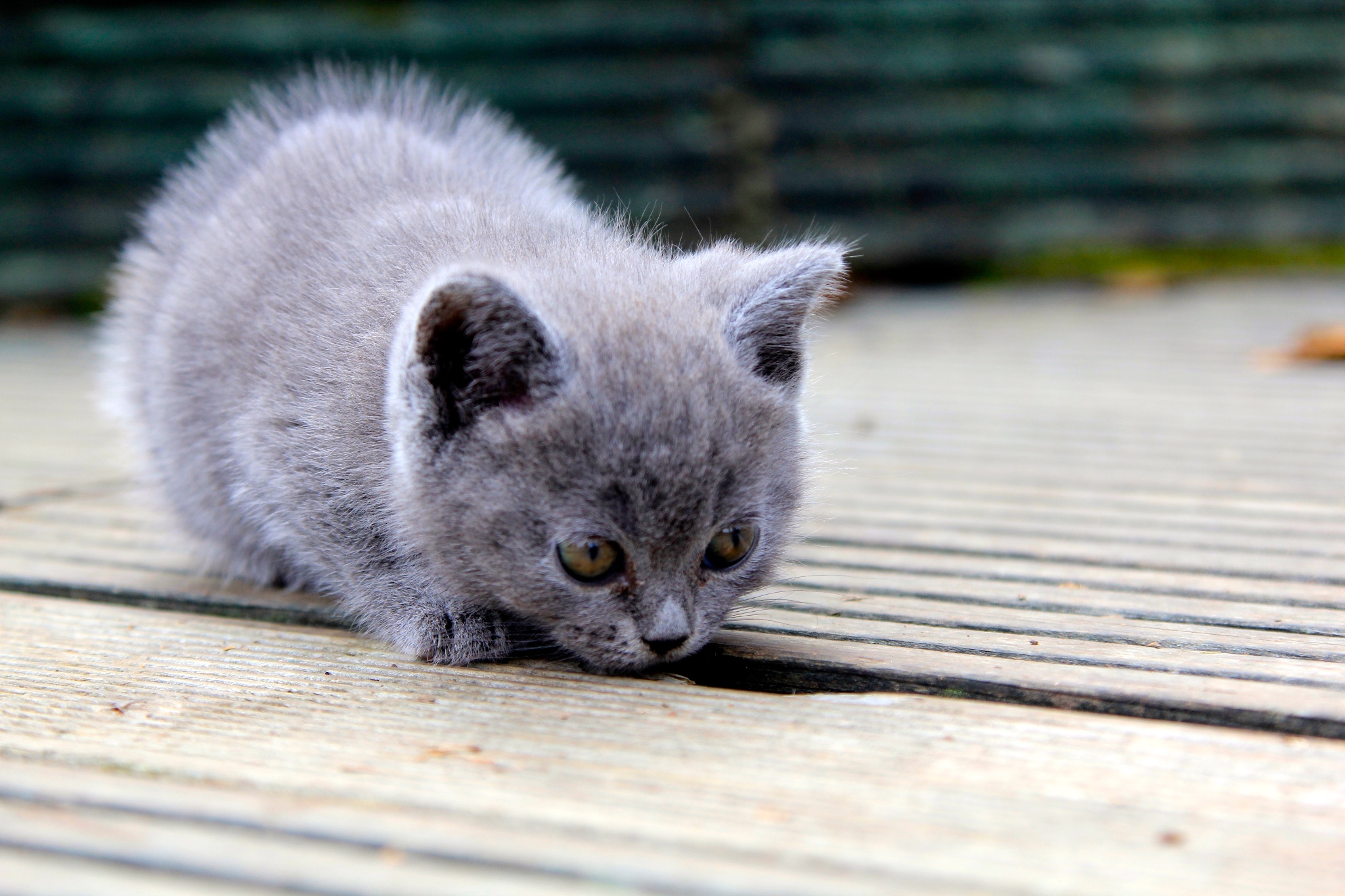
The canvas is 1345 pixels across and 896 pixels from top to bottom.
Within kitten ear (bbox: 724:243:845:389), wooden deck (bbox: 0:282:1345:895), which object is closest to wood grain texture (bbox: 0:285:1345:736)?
wooden deck (bbox: 0:282:1345:895)

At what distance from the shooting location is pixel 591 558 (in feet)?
7.20

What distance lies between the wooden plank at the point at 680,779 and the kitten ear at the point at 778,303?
71 cm

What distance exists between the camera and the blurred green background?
7.22 m

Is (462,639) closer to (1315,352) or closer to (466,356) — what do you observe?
(466,356)

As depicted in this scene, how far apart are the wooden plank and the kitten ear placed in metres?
0.71

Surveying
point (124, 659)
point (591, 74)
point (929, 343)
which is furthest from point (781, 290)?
point (591, 74)

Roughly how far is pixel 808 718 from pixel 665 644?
0.33 m

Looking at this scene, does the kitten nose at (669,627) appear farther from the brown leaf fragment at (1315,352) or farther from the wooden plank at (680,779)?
the brown leaf fragment at (1315,352)

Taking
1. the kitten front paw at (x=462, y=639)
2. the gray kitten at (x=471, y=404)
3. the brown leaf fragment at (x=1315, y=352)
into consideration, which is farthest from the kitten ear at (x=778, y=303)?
the brown leaf fragment at (x=1315, y=352)

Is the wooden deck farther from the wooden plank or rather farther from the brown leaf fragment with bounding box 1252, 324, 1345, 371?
the brown leaf fragment with bounding box 1252, 324, 1345, 371

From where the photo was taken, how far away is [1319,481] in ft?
11.3

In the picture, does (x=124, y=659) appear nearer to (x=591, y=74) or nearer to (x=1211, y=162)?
(x=591, y=74)

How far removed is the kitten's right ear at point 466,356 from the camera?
2180 mm

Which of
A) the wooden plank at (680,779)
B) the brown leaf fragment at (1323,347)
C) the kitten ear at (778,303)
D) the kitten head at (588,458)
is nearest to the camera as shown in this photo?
the wooden plank at (680,779)
